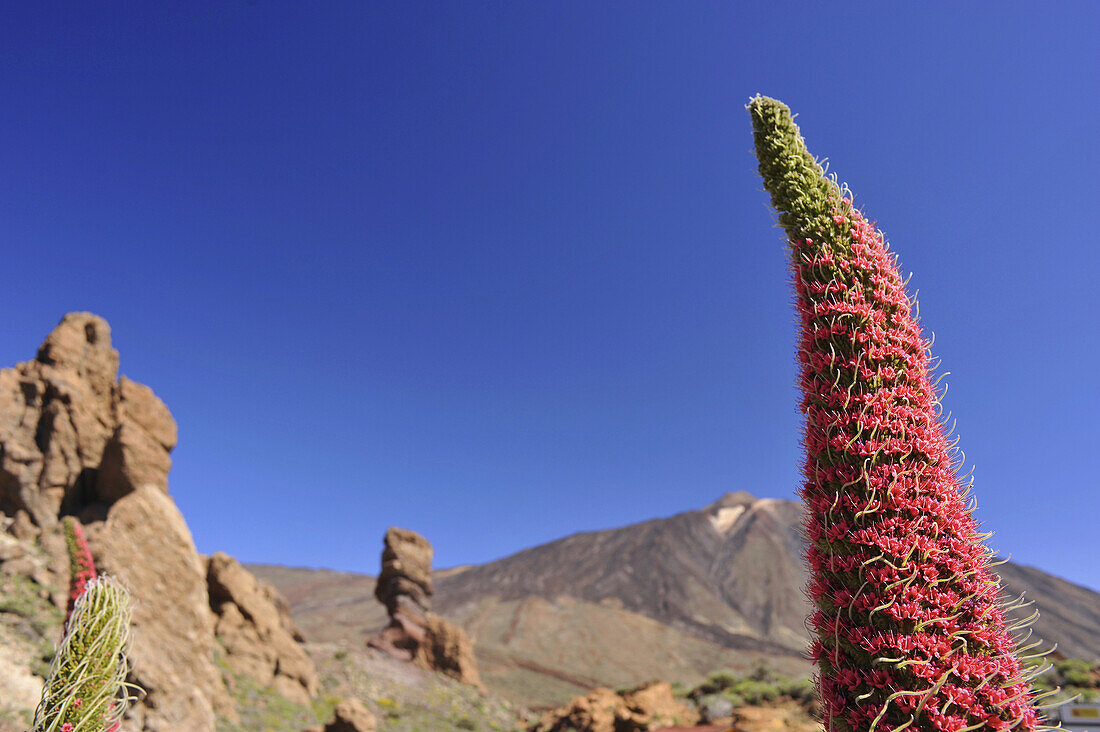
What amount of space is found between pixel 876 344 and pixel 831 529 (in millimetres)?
775

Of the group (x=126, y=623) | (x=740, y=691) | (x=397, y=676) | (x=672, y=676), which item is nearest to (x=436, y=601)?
(x=672, y=676)

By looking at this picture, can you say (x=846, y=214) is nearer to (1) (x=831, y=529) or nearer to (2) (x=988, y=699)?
(1) (x=831, y=529)

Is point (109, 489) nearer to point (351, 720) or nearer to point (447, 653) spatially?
point (351, 720)

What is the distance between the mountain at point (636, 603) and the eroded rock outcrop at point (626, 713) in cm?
2268

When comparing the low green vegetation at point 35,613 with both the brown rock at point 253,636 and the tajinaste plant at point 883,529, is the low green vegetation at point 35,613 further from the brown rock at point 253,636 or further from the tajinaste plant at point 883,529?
the tajinaste plant at point 883,529

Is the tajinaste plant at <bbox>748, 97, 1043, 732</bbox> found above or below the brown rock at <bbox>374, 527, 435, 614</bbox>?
below

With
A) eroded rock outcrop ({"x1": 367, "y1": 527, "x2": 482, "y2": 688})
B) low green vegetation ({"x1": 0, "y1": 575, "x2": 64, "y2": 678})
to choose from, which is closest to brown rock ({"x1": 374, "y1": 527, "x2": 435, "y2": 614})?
eroded rock outcrop ({"x1": 367, "y1": 527, "x2": 482, "y2": 688})

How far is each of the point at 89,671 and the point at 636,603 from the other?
299 ft

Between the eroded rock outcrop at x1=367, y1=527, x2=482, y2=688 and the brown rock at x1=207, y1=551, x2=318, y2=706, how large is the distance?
446 inches

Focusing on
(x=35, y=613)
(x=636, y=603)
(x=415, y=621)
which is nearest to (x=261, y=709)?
(x=35, y=613)

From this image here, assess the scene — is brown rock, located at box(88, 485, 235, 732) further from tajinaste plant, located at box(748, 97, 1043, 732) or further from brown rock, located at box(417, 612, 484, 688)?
brown rock, located at box(417, 612, 484, 688)

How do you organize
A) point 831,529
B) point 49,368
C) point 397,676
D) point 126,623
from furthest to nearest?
point 397,676, point 49,368, point 126,623, point 831,529

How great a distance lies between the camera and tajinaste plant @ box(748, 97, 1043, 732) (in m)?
2.04

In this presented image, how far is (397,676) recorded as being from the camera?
2911 centimetres
